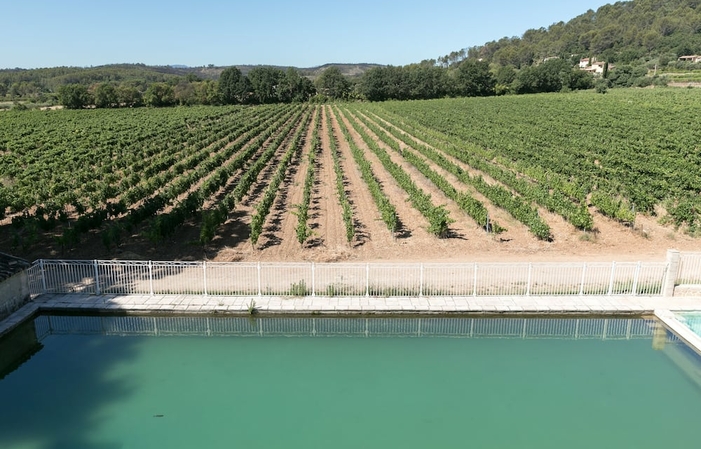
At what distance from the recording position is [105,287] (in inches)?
653

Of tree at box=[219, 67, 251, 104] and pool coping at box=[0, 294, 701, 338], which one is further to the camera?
tree at box=[219, 67, 251, 104]

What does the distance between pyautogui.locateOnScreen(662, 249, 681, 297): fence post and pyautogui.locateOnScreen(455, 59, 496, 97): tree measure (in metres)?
118

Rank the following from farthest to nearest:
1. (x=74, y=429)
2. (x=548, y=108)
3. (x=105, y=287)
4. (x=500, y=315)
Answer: (x=548, y=108) < (x=105, y=287) < (x=500, y=315) < (x=74, y=429)

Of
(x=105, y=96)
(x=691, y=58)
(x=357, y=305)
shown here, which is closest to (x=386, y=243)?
(x=357, y=305)

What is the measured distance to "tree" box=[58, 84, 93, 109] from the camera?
116938mm

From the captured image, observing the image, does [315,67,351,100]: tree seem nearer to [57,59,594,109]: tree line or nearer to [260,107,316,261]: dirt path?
[57,59,594,109]: tree line

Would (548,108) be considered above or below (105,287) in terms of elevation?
above

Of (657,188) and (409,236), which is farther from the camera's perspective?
(657,188)

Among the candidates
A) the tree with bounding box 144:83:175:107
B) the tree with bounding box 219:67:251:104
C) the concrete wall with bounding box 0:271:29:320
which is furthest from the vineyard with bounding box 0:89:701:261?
the tree with bounding box 219:67:251:104

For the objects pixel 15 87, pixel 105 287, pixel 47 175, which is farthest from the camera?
pixel 15 87

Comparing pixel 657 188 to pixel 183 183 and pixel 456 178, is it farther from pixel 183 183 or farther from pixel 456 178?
Answer: pixel 183 183

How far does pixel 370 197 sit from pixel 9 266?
59.3ft

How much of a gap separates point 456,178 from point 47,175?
1094 inches

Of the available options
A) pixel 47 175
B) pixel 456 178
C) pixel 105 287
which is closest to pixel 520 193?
pixel 456 178
